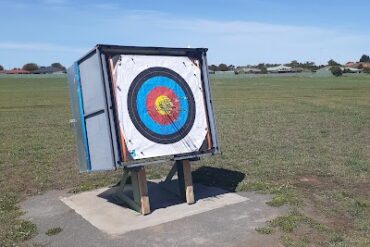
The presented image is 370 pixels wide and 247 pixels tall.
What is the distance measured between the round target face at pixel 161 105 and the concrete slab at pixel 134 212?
37.6 inches

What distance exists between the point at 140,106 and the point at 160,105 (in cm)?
31

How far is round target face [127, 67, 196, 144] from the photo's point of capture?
6.84 metres

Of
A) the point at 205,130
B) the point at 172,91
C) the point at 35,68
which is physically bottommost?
the point at 205,130

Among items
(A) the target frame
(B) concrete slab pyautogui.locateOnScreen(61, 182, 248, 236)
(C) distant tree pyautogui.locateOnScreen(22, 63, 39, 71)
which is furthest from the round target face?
(C) distant tree pyautogui.locateOnScreen(22, 63, 39, 71)

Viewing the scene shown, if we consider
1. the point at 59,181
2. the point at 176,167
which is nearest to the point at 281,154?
the point at 176,167

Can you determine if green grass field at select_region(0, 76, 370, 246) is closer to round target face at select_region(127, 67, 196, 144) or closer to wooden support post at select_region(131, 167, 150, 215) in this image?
wooden support post at select_region(131, 167, 150, 215)

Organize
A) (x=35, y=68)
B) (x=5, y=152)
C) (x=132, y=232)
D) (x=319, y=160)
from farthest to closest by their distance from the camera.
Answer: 1. (x=35, y=68)
2. (x=5, y=152)
3. (x=319, y=160)
4. (x=132, y=232)

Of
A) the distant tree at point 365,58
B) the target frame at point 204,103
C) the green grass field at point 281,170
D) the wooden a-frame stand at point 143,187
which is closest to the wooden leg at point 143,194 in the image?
the wooden a-frame stand at point 143,187

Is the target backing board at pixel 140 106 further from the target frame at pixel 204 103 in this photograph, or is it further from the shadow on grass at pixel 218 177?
the shadow on grass at pixel 218 177

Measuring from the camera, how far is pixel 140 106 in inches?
270

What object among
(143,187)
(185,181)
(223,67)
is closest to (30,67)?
(223,67)

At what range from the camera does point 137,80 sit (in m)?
6.86

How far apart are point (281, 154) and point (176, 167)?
12.6 feet

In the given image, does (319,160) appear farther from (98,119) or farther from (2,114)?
(2,114)
